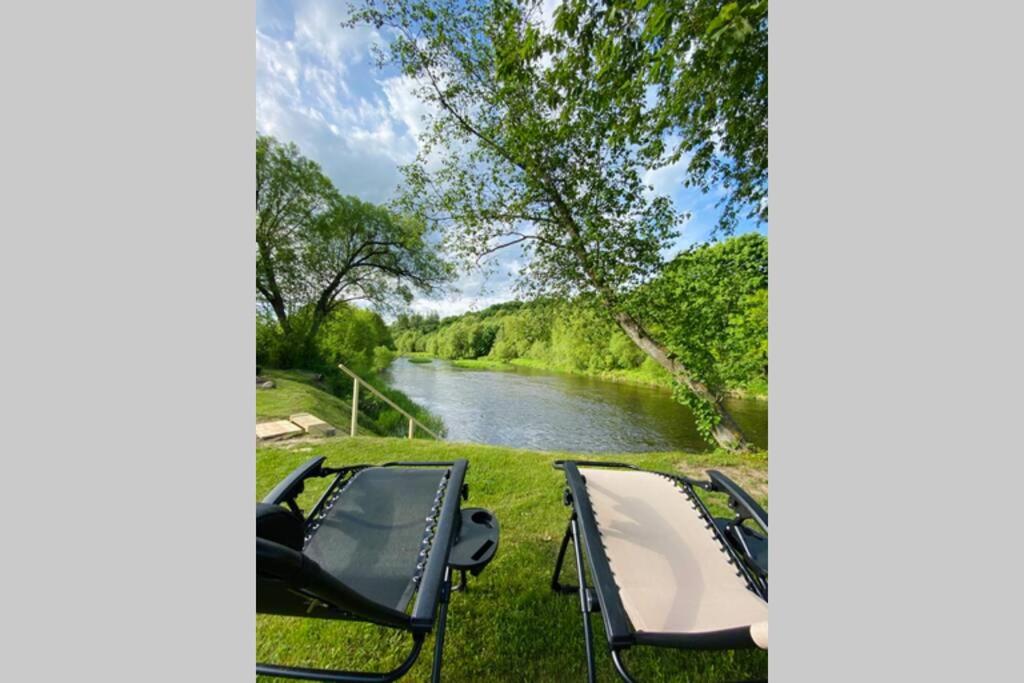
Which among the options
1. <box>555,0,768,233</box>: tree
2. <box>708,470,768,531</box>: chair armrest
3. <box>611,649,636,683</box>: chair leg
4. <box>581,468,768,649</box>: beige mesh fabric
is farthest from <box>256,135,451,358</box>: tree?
<box>708,470,768,531</box>: chair armrest

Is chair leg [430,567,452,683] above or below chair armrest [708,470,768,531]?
below

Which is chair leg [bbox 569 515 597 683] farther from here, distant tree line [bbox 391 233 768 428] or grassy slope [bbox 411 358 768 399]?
grassy slope [bbox 411 358 768 399]

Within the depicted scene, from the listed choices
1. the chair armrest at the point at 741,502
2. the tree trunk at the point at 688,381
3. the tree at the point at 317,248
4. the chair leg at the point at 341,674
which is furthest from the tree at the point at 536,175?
the chair leg at the point at 341,674

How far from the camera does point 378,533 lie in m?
1.59

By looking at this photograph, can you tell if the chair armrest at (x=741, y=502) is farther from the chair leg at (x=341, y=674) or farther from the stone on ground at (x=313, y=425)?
the stone on ground at (x=313, y=425)

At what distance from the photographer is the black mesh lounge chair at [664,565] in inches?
39.1

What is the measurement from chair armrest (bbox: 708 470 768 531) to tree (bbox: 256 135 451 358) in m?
4.19

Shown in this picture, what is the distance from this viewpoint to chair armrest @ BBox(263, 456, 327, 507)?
4.83ft

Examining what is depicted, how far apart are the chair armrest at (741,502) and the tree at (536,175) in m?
2.88

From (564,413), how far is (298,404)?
575 centimetres
